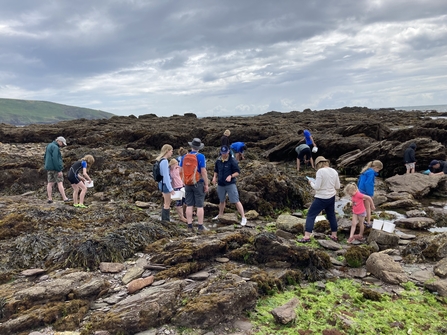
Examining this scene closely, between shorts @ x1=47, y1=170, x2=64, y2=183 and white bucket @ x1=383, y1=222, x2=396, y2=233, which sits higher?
shorts @ x1=47, y1=170, x2=64, y2=183

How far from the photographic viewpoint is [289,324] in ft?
15.9

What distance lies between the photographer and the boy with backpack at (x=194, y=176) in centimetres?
888

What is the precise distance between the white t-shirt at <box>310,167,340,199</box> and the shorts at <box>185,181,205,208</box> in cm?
340

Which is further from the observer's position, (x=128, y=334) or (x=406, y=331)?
(x=406, y=331)

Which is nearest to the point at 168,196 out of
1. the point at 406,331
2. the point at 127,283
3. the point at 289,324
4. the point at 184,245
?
the point at 184,245

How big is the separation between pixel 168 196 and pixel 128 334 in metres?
5.09

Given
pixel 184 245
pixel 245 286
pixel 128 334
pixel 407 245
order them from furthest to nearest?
1. pixel 407 245
2. pixel 184 245
3. pixel 245 286
4. pixel 128 334

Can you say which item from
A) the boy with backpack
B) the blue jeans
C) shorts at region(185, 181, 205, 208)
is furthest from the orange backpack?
the blue jeans

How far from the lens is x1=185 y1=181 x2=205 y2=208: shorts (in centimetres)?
924

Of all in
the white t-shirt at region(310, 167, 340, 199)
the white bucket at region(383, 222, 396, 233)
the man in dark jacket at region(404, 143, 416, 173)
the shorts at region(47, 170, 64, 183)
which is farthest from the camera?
the man in dark jacket at region(404, 143, 416, 173)

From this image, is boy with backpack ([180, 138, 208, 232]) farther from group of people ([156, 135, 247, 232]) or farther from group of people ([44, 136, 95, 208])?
group of people ([44, 136, 95, 208])

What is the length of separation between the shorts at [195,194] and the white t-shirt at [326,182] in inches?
134

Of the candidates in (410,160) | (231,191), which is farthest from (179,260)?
(410,160)

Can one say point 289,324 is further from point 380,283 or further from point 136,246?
point 136,246
